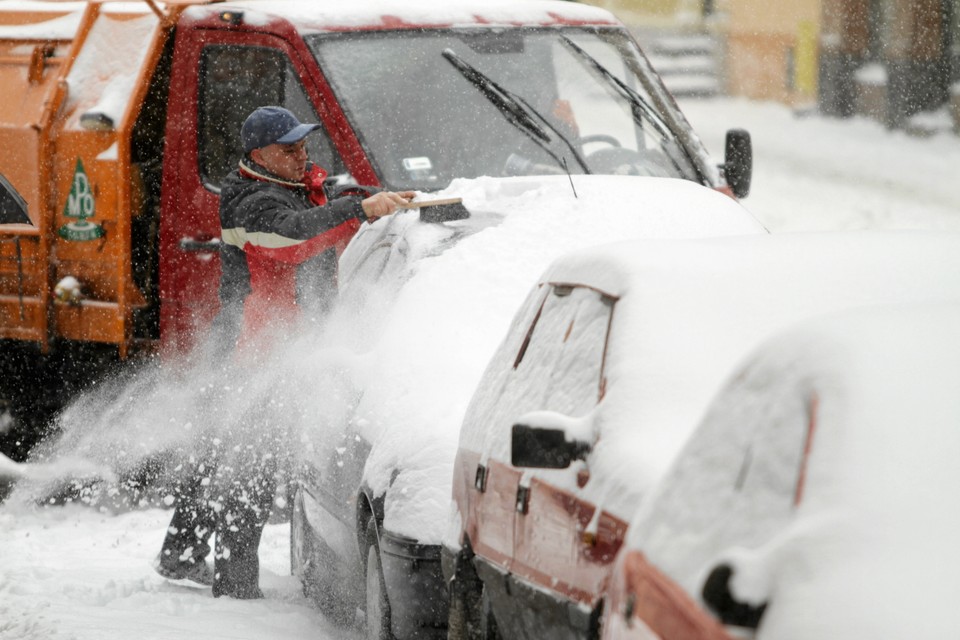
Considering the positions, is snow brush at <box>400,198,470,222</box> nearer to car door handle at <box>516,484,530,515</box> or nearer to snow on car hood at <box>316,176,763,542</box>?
snow on car hood at <box>316,176,763,542</box>

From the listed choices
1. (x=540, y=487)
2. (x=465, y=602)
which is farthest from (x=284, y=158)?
(x=540, y=487)

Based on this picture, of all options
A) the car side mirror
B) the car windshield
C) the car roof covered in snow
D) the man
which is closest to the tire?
the car roof covered in snow

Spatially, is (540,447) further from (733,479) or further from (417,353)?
(417,353)

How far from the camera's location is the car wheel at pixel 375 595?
5.70 metres

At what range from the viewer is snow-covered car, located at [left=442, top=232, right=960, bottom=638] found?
4039 millimetres

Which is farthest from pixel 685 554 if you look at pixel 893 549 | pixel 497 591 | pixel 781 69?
pixel 781 69

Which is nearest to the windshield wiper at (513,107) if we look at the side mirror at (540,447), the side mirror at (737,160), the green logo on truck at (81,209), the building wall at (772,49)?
the side mirror at (737,160)

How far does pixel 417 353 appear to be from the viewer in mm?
6289

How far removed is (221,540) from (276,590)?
335mm

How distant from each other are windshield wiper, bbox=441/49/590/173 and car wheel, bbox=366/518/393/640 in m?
2.79

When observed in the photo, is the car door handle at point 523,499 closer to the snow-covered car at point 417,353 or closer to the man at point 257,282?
the snow-covered car at point 417,353

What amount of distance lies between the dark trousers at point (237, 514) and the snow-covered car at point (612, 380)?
2549mm

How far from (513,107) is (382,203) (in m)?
1.34

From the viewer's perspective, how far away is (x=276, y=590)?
25.1ft
